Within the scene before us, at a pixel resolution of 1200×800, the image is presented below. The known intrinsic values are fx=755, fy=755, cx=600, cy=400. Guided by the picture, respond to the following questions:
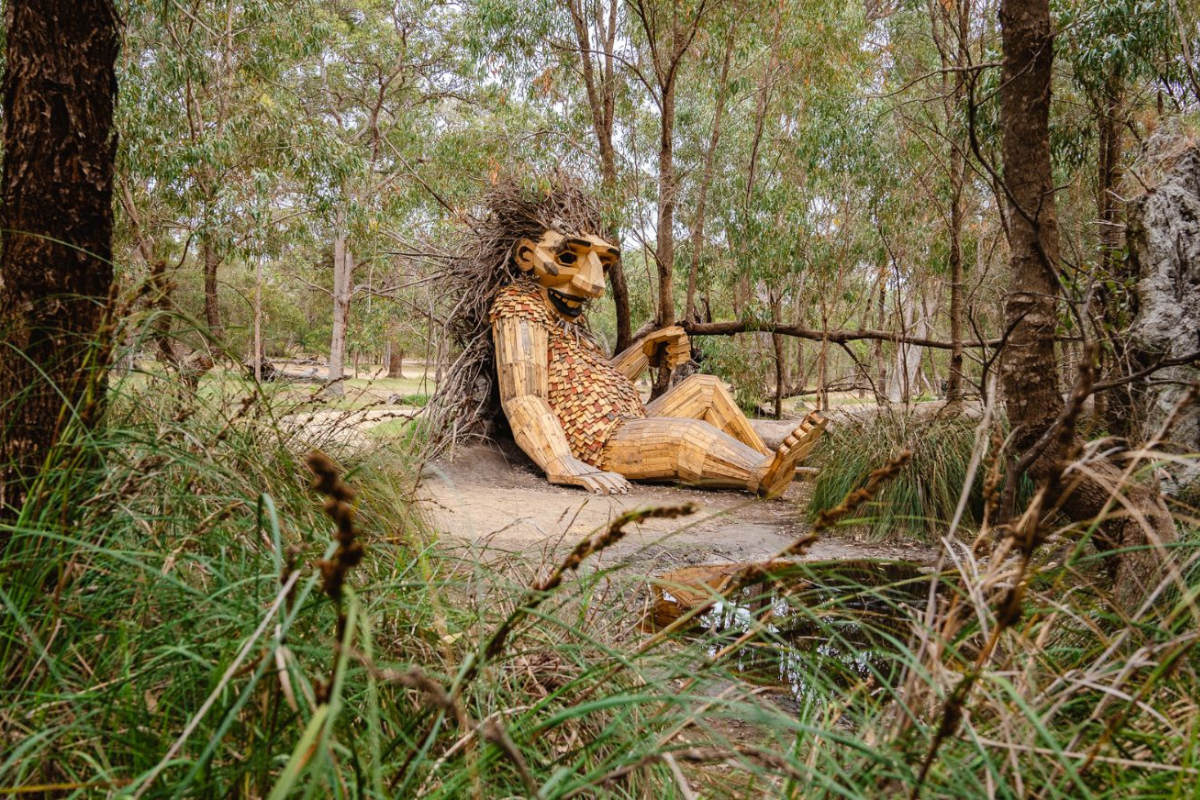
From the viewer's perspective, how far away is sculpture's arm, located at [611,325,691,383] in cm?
667

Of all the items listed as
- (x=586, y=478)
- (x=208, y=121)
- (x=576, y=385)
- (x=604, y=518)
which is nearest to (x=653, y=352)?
(x=576, y=385)

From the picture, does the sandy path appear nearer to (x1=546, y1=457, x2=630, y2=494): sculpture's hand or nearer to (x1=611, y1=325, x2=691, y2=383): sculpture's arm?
(x1=546, y1=457, x2=630, y2=494): sculpture's hand

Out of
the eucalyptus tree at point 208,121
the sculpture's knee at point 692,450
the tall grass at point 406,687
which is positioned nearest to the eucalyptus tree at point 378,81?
the eucalyptus tree at point 208,121

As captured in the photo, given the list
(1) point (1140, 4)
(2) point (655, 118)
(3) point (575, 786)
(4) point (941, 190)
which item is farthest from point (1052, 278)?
(2) point (655, 118)

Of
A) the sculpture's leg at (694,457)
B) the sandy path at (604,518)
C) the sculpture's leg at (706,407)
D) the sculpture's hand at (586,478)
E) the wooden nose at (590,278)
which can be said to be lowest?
the sandy path at (604,518)

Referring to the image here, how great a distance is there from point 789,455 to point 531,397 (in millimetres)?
1931

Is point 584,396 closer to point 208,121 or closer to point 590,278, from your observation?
point 590,278

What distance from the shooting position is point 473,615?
1.46m

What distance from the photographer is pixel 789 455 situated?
477 centimetres

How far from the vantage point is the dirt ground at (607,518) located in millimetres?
3473

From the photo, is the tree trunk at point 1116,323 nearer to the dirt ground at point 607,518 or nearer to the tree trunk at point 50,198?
the dirt ground at point 607,518

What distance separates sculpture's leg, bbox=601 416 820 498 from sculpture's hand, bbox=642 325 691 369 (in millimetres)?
1396

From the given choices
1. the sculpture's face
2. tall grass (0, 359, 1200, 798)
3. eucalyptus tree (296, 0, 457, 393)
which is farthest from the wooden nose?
eucalyptus tree (296, 0, 457, 393)

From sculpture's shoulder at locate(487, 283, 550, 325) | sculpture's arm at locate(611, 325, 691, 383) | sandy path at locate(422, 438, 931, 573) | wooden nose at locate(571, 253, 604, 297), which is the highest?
wooden nose at locate(571, 253, 604, 297)
